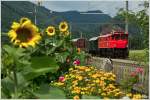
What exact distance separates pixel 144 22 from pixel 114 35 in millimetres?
29714

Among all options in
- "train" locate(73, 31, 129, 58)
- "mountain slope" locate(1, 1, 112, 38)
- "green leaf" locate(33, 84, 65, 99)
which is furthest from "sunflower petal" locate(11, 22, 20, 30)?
"train" locate(73, 31, 129, 58)

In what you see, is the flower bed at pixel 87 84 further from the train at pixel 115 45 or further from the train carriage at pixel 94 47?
the train carriage at pixel 94 47

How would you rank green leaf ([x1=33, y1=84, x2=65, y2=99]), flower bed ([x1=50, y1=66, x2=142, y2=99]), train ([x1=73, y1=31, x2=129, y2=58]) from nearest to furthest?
1. green leaf ([x1=33, y1=84, x2=65, y2=99])
2. flower bed ([x1=50, y1=66, x2=142, y2=99])
3. train ([x1=73, y1=31, x2=129, y2=58])

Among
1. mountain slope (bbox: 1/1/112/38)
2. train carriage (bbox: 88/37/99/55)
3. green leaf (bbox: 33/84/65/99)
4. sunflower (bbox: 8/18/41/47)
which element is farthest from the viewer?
train carriage (bbox: 88/37/99/55)

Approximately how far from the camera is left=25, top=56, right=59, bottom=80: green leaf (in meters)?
3.28

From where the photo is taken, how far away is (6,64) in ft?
10.8

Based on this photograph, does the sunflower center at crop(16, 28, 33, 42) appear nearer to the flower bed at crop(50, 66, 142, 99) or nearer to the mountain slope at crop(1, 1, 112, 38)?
the mountain slope at crop(1, 1, 112, 38)

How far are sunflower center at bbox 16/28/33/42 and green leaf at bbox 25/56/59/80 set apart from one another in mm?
258

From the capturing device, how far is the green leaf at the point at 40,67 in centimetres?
328

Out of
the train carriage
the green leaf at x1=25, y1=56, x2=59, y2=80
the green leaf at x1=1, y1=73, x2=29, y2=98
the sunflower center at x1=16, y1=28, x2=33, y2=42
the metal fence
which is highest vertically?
the sunflower center at x1=16, y1=28, x2=33, y2=42

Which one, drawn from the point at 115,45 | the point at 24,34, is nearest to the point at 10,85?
the point at 24,34

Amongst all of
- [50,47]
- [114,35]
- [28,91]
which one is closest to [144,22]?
[50,47]

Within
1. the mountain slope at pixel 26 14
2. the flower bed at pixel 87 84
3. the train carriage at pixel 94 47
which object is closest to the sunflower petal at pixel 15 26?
the mountain slope at pixel 26 14

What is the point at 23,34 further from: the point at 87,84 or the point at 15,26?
the point at 87,84
